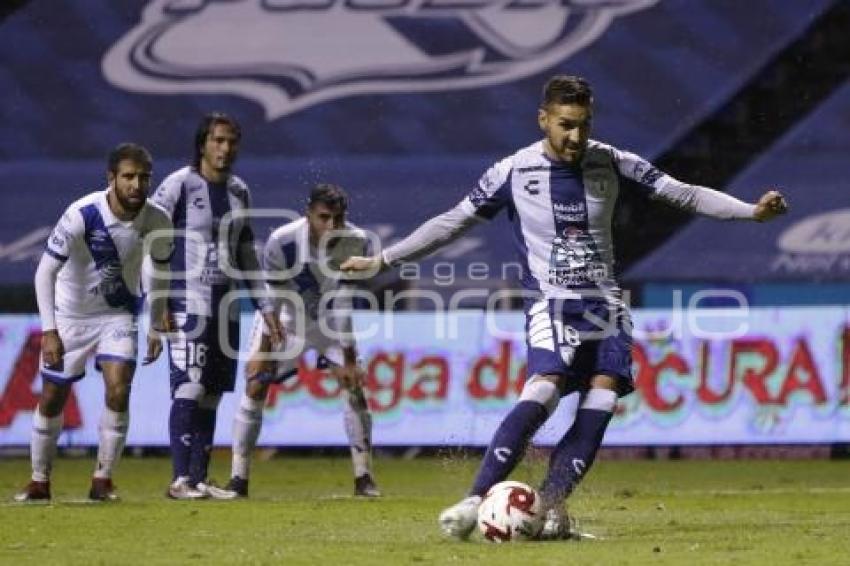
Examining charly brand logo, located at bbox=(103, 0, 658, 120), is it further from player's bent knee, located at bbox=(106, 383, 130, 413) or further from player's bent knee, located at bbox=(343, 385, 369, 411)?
player's bent knee, located at bbox=(106, 383, 130, 413)

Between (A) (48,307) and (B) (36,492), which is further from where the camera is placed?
(B) (36,492)

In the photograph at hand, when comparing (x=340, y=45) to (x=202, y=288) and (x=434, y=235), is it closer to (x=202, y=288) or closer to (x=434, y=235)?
(x=202, y=288)

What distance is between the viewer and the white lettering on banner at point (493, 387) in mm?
17109

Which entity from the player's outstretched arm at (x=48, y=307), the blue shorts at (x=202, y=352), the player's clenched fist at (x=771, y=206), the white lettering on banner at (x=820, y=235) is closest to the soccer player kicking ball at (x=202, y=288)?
the blue shorts at (x=202, y=352)

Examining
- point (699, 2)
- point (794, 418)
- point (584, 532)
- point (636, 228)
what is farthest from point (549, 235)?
point (699, 2)

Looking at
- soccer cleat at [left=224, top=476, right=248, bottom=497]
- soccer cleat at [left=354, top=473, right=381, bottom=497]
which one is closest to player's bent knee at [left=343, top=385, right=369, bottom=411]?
soccer cleat at [left=354, top=473, right=381, bottom=497]

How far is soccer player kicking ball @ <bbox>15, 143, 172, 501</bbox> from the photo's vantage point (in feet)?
39.6

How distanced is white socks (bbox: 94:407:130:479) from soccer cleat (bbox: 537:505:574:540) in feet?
13.4

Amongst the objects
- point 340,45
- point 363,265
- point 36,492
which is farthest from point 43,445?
point 340,45

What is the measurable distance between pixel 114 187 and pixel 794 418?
7272mm

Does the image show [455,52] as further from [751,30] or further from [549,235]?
[549,235]

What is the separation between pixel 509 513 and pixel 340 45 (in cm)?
1362

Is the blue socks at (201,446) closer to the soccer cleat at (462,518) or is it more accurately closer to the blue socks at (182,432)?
the blue socks at (182,432)

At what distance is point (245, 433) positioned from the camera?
1320 centimetres
